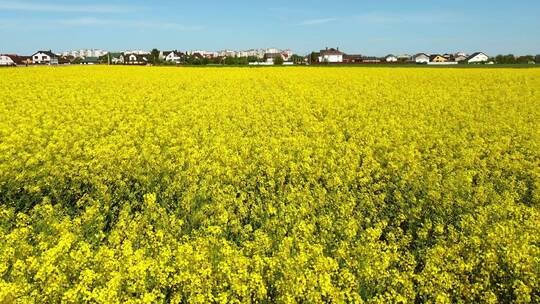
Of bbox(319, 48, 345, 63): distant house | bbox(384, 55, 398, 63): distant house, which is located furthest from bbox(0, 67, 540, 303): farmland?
bbox(384, 55, 398, 63): distant house

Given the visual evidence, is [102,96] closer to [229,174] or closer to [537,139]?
[229,174]

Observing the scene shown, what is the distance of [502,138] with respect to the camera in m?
10.7

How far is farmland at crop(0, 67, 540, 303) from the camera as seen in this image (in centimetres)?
470

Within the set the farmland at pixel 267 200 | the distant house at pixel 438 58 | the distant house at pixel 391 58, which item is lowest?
the farmland at pixel 267 200

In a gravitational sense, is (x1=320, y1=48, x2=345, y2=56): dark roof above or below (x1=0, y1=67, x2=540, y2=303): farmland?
above

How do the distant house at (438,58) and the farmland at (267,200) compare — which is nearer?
the farmland at (267,200)

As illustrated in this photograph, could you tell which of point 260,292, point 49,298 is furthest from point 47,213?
point 260,292

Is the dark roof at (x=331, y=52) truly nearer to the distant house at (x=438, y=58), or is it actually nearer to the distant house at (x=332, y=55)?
the distant house at (x=332, y=55)

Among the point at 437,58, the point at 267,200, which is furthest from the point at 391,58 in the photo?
the point at 267,200

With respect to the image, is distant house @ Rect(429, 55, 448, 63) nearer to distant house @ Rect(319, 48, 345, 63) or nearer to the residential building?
the residential building

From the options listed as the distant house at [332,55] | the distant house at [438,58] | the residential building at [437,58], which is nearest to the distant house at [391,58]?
the residential building at [437,58]

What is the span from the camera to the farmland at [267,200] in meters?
4.70

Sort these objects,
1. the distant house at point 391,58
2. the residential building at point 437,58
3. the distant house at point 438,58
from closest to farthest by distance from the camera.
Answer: the distant house at point 438,58, the residential building at point 437,58, the distant house at point 391,58

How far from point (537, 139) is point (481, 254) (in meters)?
7.23
